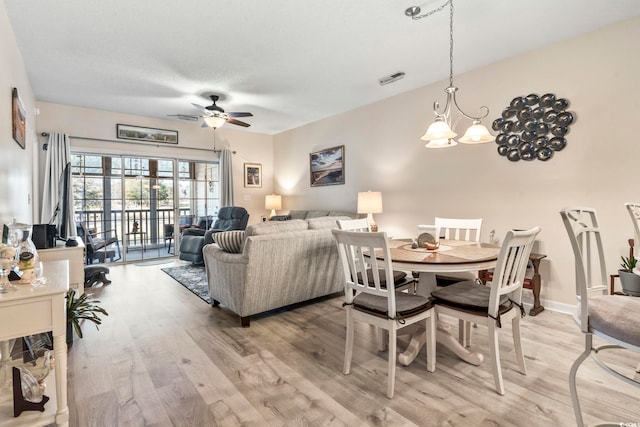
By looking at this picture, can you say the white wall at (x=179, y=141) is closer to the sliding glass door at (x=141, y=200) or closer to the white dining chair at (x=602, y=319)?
the sliding glass door at (x=141, y=200)

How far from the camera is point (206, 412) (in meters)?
1.68

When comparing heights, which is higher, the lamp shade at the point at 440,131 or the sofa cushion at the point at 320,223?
the lamp shade at the point at 440,131

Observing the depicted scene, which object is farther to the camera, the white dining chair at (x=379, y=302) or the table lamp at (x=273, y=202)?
the table lamp at (x=273, y=202)

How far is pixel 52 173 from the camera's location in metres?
4.78

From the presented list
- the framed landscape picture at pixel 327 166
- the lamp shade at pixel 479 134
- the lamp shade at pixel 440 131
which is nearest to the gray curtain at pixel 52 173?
the framed landscape picture at pixel 327 166

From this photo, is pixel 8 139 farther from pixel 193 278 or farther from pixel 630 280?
pixel 630 280

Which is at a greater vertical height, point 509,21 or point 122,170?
point 509,21

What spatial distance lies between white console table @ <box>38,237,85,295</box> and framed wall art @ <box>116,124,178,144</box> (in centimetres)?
298

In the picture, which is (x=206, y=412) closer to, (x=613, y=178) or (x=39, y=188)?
(x=613, y=178)

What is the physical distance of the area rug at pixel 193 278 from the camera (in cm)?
383

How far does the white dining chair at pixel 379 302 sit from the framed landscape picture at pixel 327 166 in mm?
3562

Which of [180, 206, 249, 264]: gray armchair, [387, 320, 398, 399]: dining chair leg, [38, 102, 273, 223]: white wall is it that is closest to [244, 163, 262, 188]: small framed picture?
[38, 102, 273, 223]: white wall

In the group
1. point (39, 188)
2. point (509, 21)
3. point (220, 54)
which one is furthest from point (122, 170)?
point (509, 21)

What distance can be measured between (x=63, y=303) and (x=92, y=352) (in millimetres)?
1322
